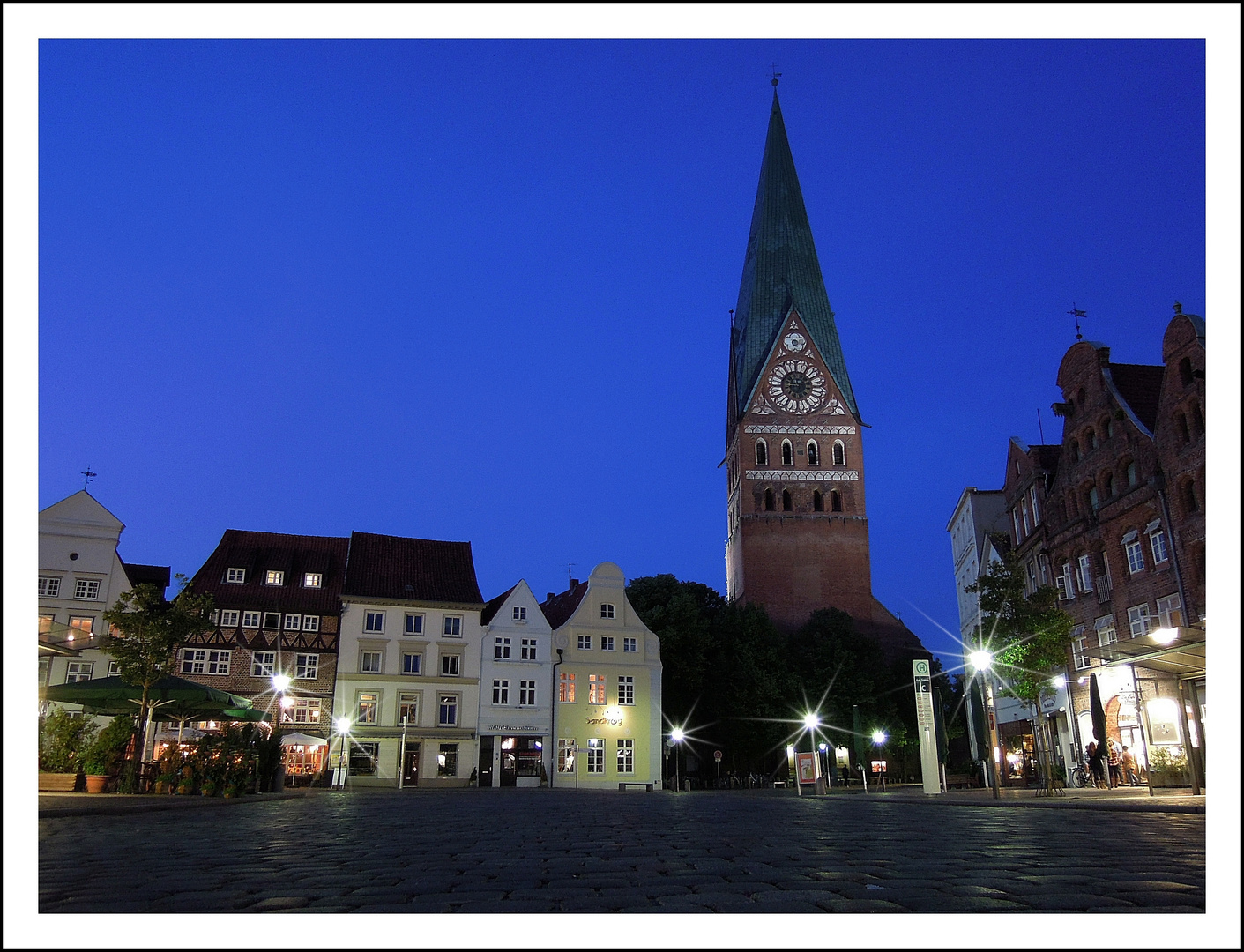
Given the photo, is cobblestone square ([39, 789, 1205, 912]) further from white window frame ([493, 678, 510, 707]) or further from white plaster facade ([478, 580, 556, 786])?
white window frame ([493, 678, 510, 707])

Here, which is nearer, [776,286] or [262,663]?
[262,663]

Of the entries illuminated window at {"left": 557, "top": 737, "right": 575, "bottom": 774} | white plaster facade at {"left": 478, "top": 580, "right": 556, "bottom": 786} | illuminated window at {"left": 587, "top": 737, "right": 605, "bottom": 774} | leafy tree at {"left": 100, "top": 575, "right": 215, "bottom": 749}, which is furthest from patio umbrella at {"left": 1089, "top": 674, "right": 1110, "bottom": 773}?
white plaster facade at {"left": 478, "top": 580, "right": 556, "bottom": 786}

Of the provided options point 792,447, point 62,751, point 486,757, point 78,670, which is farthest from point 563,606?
point 62,751

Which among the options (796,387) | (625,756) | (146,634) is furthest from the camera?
(796,387)

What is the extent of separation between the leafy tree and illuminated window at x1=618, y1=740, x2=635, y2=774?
27778 mm

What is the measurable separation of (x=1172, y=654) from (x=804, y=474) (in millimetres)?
62065

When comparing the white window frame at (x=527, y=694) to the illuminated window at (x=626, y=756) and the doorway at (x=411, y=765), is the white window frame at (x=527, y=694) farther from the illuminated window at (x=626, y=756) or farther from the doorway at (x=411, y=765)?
the doorway at (x=411, y=765)

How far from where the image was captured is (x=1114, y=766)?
33125mm

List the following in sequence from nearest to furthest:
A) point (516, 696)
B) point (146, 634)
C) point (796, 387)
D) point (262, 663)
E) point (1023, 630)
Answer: point (146, 634) → point (1023, 630) → point (262, 663) → point (516, 696) → point (796, 387)

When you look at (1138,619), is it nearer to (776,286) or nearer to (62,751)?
(62,751)

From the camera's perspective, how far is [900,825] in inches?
569

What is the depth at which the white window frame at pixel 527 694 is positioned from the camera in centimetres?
5106

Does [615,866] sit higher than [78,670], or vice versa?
[615,866]

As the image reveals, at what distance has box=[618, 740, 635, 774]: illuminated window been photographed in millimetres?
52053
